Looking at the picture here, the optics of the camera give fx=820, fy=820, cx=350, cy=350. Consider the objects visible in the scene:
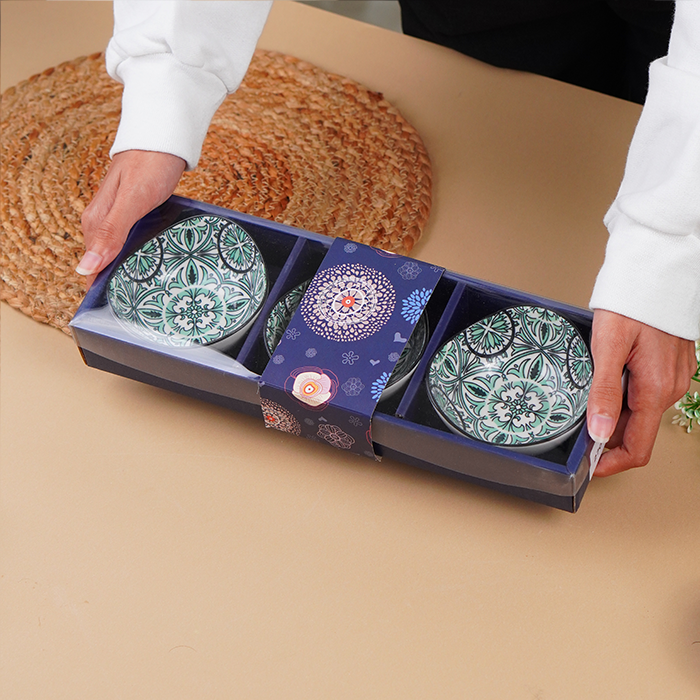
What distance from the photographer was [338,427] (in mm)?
699

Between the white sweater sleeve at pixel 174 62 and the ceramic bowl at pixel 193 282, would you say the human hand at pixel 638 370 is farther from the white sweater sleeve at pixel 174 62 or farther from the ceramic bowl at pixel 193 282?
the white sweater sleeve at pixel 174 62

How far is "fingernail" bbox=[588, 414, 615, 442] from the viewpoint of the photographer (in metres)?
0.65

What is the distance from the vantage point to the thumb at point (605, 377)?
2.13 feet

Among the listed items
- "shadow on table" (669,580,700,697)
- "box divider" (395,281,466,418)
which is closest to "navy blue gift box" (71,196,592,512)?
"box divider" (395,281,466,418)

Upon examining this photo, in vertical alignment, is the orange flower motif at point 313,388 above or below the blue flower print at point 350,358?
below

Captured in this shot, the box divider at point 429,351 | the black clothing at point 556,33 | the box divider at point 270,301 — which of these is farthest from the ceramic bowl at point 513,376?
the black clothing at point 556,33

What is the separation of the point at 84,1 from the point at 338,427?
0.90 metres

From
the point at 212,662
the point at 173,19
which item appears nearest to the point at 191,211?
the point at 173,19

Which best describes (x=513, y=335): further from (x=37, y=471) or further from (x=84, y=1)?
(x=84, y=1)

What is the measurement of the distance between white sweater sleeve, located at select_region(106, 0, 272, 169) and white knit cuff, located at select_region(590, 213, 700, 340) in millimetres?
450

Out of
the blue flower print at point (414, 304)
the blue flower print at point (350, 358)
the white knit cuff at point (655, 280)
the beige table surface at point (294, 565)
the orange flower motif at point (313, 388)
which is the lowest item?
the beige table surface at point (294, 565)

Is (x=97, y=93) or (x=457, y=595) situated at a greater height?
(x=97, y=93)

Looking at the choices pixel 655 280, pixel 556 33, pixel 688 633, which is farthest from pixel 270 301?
pixel 556 33

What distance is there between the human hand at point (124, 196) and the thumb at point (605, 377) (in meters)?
0.44
